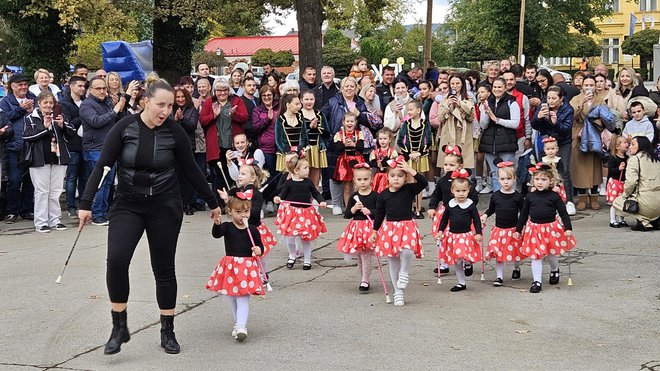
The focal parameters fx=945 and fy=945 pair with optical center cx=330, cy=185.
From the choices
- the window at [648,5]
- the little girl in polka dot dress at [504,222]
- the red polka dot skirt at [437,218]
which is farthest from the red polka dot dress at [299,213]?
the window at [648,5]

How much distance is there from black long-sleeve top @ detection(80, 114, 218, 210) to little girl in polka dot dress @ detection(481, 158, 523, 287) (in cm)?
357

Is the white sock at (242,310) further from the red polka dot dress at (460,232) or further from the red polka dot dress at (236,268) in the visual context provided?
the red polka dot dress at (460,232)

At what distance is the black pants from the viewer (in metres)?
6.82

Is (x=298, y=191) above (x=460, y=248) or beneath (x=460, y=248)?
above

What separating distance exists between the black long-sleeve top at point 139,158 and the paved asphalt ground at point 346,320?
1.22 meters

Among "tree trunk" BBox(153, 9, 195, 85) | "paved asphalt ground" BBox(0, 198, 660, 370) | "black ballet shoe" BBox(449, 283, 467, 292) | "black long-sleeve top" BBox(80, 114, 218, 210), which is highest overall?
"tree trunk" BBox(153, 9, 195, 85)

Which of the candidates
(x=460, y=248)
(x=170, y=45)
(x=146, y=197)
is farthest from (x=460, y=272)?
(x=170, y=45)

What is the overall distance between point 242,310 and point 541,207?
347 cm

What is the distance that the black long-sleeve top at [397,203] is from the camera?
8781 millimetres

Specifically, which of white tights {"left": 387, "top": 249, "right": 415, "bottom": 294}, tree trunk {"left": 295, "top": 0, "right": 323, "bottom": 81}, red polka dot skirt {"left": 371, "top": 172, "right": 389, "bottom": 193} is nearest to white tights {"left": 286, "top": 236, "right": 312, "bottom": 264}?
red polka dot skirt {"left": 371, "top": 172, "right": 389, "bottom": 193}

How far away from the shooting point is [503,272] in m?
9.86

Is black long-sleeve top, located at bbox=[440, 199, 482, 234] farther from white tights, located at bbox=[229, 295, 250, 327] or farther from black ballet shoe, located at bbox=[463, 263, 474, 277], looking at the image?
white tights, located at bbox=[229, 295, 250, 327]

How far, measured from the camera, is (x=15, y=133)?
13406 mm

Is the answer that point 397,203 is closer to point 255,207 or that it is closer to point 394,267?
point 394,267
